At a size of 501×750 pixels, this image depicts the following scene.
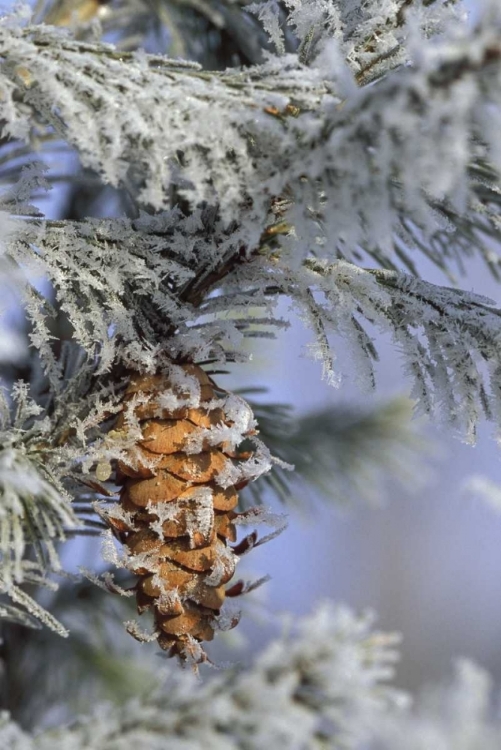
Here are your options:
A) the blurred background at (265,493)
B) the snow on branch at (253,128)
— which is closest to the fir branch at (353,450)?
the blurred background at (265,493)

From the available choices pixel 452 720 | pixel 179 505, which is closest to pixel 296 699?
pixel 452 720

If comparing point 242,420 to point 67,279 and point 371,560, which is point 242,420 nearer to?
point 67,279

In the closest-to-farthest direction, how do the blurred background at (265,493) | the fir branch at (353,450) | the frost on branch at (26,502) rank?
the frost on branch at (26,502) → the blurred background at (265,493) → the fir branch at (353,450)

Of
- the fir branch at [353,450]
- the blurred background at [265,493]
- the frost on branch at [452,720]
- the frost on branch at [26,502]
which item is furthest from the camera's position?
the fir branch at [353,450]

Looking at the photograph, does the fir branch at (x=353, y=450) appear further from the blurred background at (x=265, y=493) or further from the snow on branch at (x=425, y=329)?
the snow on branch at (x=425, y=329)

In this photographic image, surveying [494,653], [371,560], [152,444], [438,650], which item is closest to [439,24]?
[152,444]

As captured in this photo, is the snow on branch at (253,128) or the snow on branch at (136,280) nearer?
the snow on branch at (253,128)
